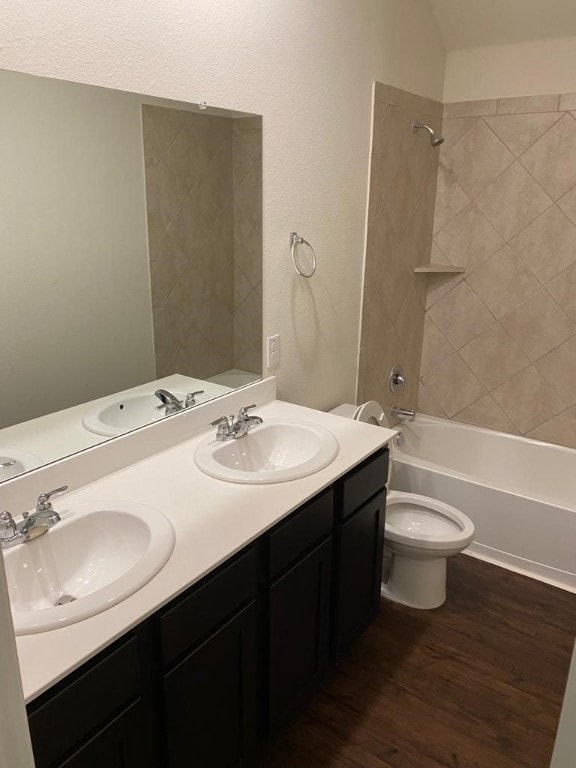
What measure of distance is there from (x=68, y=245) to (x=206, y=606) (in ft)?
3.18

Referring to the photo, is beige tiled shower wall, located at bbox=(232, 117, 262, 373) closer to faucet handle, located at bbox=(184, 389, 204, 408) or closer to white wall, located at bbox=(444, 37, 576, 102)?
faucet handle, located at bbox=(184, 389, 204, 408)

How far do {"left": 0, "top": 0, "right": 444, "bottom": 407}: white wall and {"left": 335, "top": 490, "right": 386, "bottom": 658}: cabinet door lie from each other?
2.15ft

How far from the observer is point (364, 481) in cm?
199

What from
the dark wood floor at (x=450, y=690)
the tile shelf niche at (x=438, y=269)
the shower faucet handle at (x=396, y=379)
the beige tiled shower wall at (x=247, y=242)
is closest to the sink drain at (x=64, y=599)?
the dark wood floor at (x=450, y=690)

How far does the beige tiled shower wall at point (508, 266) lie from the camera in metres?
3.03

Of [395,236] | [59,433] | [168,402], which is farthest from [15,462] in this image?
[395,236]

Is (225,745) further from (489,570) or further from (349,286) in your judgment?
(349,286)

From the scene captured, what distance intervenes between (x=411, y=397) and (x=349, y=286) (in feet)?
3.70

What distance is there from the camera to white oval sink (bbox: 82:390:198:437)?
1.71 meters

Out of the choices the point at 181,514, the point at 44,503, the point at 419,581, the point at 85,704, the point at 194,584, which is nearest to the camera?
the point at 85,704

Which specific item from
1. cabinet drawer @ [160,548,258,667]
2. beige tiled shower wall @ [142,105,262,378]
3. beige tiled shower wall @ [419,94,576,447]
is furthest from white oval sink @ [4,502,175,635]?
beige tiled shower wall @ [419,94,576,447]

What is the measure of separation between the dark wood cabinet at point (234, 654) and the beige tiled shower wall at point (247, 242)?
0.61 metres

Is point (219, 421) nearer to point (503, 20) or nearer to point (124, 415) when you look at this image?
point (124, 415)

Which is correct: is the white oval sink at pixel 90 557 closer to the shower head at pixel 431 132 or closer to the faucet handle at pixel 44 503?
the faucet handle at pixel 44 503
